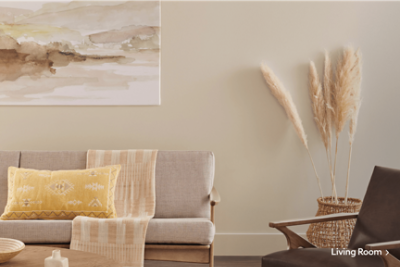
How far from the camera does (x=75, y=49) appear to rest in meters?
3.07

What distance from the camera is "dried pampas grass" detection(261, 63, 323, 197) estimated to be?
2.88 m

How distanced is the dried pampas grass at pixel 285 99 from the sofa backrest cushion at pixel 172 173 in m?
0.72

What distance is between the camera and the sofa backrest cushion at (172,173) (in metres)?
2.67

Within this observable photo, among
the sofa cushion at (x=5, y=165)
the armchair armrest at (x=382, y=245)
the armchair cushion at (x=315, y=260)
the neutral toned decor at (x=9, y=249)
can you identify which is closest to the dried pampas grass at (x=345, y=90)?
the armchair cushion at (x=315, y=260)

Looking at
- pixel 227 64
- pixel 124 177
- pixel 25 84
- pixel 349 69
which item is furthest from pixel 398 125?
pixel 25 84

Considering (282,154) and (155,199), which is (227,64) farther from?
(155,199)

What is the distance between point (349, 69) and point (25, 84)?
2.65 metres

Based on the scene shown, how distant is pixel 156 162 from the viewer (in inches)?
109

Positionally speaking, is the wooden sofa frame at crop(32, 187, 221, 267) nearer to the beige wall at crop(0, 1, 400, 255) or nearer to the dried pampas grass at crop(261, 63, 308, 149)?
the beige wall at crop(0, 1, 400, 255)

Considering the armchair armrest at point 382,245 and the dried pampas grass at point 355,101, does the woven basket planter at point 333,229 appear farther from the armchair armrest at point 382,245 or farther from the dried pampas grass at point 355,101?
the armchair armrest at point 382,245

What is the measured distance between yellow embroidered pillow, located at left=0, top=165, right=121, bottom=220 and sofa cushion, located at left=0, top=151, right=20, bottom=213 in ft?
0.47

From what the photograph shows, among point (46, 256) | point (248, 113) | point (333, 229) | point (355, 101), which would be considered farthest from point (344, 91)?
point (46, 256)

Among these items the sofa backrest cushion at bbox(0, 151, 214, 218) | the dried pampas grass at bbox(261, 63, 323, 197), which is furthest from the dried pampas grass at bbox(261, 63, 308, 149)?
the sofa backrest cushion at bbox(0, 151, 214, 218)

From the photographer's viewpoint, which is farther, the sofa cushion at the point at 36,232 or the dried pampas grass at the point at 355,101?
the dried pampas grass at the point at 355,101
